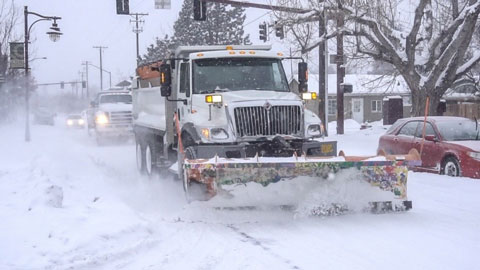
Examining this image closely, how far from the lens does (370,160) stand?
26.5 ft

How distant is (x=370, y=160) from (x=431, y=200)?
2248 millimetres

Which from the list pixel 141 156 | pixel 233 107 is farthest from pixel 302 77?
pixel 141 156

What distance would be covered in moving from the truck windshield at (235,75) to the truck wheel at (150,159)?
334 cm

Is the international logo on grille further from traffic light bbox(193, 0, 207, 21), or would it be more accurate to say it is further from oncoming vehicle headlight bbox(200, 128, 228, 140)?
traffic light bbox(193, 0, 207, 21)

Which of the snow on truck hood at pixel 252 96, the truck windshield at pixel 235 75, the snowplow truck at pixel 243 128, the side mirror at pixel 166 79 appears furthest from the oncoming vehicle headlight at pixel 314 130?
the side mirror at pixel 166 79

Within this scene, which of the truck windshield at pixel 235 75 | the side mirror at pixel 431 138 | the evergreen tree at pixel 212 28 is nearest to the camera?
the truck windshield at pixel 235 75

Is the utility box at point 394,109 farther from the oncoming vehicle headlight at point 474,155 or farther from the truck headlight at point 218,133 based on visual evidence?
the truck headlight at point 218,133

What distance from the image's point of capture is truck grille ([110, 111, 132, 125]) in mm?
23717

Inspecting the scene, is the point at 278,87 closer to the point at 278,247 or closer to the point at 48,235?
the point at 278,247

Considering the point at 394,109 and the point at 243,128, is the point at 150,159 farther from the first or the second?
the point at 394,109

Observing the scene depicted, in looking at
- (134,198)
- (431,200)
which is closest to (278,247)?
(431,200)

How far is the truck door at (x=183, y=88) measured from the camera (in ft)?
33.0

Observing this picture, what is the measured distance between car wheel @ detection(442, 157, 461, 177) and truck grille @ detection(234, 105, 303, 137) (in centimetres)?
497

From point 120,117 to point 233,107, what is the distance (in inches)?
622
